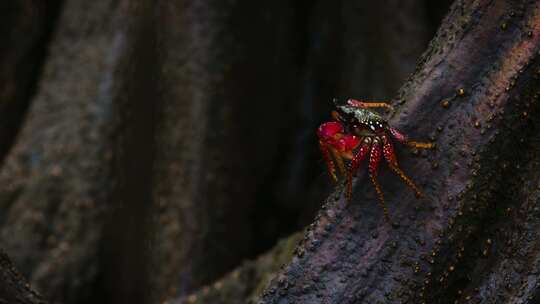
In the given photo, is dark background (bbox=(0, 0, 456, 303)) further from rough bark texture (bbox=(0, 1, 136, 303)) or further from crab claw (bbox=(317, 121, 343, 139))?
crab claw (bbox=(317, 121, 343, 139))

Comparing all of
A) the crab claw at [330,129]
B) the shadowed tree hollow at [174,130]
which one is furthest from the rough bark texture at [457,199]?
the shadowed tree hollow at [174,130]

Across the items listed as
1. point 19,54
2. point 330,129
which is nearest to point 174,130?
point 19,54

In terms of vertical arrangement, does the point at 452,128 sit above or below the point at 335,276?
above

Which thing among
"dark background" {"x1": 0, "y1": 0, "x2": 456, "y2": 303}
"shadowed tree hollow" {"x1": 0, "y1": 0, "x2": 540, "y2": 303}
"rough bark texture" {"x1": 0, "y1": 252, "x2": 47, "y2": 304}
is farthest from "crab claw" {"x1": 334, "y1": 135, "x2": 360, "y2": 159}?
"dark background" {"x1": 0, "y1": 0, "x2": 456, "y2": 303}

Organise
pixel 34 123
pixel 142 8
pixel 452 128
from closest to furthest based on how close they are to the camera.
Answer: pixel 452 128 < pixel 142 8 < pixel 34 123

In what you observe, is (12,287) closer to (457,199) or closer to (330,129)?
(330,129)

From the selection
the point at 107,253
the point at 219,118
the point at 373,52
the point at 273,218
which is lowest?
the point at 107,253

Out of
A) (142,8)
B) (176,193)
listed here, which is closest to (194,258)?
(176,193)

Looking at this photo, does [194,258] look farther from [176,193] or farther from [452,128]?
[452,128]
